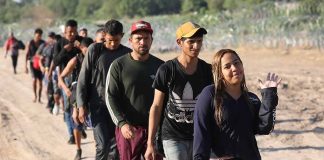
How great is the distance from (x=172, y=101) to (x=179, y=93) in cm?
9

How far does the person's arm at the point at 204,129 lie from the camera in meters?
4.07

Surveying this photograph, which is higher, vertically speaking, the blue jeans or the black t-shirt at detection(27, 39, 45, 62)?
the black t-shirt at detection(27, 39, 45, 62)

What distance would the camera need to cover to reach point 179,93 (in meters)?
4.87

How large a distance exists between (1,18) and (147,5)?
25.5 metres

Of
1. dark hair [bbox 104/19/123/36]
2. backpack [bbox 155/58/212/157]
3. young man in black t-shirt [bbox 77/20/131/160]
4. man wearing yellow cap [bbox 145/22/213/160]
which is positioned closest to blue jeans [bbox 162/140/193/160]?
man wearing yellow cap [bbox 145/22/213/160]

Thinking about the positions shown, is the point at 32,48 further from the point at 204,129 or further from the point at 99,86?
the point at 204,129

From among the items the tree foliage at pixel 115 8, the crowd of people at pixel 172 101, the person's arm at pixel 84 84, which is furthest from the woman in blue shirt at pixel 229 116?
the tree foliage at pixel 115 8

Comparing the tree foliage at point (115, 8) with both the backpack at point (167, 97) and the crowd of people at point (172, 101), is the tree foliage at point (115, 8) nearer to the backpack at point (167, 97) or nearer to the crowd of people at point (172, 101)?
the crowd of people at point (172, 101)

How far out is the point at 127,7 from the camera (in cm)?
8219

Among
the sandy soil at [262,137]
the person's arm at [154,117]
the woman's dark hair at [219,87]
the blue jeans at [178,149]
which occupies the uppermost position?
the woman's dark hair at [219,87]

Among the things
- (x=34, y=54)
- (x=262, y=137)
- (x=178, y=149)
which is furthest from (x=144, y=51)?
(x=34, y=54)

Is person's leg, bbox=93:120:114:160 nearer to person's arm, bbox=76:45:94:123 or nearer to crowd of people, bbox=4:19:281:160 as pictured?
crowd of people, bbox=4:19:281:160

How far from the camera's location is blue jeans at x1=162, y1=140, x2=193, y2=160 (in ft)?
16.2

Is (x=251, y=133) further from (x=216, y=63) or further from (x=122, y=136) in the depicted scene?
(x=122, y=136)
